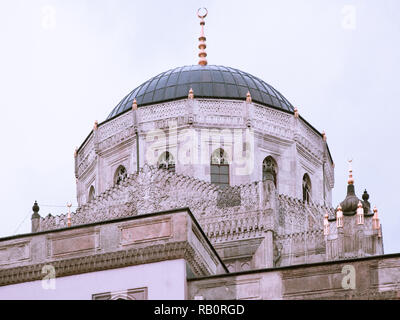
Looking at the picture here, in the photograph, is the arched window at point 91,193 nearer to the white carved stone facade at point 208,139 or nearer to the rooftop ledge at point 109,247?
the white carved stone facade at point 208,139

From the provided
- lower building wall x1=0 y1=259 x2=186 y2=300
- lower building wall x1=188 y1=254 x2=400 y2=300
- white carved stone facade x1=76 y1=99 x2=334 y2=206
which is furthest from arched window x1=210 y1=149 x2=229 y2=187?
lower building wall x1=188 y1=254 x2=400 y2=300

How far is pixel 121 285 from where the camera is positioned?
32969 millimetres

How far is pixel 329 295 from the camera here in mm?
32031

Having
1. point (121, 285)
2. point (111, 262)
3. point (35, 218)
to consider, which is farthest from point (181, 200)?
point (121, 285)

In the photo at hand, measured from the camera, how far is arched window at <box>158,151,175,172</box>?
2036 inches

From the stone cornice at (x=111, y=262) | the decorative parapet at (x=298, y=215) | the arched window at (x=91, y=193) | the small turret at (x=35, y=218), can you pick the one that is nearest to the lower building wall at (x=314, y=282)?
the stone cornice at (x=111, y=262)

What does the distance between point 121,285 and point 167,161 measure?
19.1 m

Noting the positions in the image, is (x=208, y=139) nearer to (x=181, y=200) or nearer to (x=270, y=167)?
(x=270, y=167)

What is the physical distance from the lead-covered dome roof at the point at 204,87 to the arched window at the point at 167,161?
6.36 ft

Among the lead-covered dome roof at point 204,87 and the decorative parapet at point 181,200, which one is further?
the lead-covered dome roof at point 204,87

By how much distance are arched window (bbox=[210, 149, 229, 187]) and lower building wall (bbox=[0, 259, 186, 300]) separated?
18421mm

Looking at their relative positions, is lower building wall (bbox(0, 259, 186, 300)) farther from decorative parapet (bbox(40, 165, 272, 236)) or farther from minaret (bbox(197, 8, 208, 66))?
minaret (bbox(197, 8, 208, 66))

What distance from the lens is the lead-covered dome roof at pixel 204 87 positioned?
5331 centimetres
